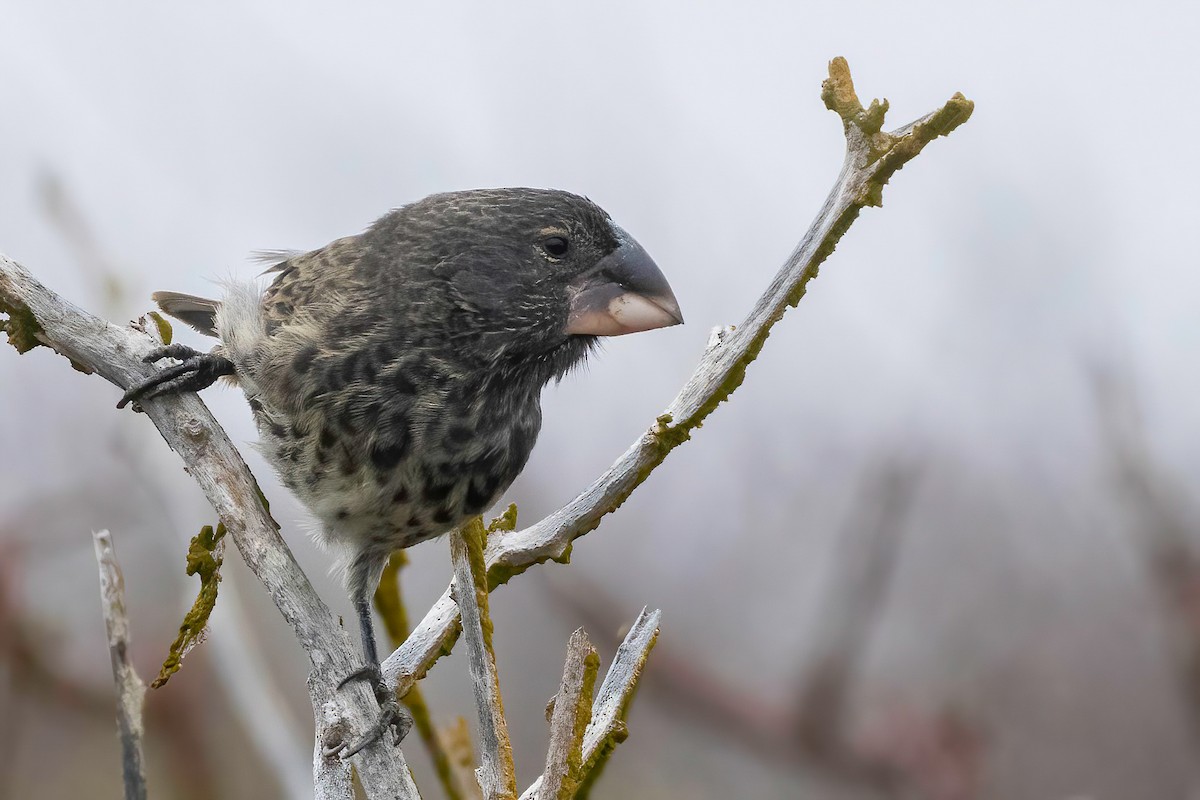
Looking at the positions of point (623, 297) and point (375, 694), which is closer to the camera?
point (375, 694)

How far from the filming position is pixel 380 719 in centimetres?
167

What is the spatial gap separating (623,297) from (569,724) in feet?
3.44

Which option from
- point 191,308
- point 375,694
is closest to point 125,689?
→ point 375,694

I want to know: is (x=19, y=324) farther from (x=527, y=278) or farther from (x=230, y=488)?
(x=527, y=278)

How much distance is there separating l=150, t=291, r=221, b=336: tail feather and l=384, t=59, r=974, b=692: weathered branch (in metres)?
0.99

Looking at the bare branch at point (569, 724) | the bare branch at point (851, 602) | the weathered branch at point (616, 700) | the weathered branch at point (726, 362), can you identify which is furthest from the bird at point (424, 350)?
the bare branch at point (851, 602)

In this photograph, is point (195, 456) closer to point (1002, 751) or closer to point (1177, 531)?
point (1002, 751)

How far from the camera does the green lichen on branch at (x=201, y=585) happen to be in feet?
5.27

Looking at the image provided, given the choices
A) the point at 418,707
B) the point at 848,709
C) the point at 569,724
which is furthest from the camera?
the point at 848,709

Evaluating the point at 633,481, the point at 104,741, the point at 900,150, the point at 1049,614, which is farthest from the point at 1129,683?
the point at 104,741

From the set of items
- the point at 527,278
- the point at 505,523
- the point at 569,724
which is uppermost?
the point at 527,278

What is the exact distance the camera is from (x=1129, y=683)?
3.06 m

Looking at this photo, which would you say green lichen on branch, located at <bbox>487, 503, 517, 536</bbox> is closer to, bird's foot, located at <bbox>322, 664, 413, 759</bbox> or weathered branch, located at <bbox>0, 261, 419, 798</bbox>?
bird's foot, located at <bbox>322, 664, 413, 759</bbox>

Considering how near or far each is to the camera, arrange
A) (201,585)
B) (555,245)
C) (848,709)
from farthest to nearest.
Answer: (848,709), (555,245), (201,585)
